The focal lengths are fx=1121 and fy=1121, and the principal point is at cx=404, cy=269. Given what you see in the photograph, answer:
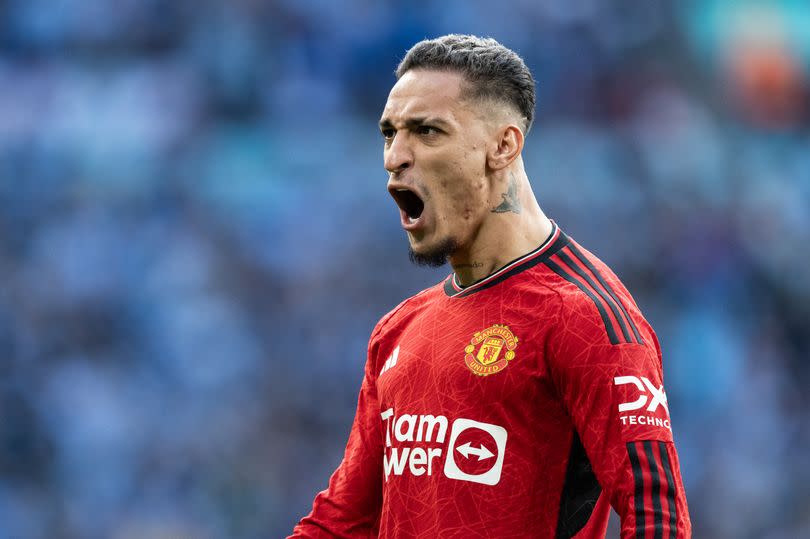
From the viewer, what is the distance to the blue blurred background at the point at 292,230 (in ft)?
27.9

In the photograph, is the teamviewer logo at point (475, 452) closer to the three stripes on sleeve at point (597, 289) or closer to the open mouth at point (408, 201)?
the three stripes on sleeve at point (597, 289)

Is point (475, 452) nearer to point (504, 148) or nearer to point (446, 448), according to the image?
point (446, 448)

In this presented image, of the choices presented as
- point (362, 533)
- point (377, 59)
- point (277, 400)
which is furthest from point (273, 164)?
point (362, 533)

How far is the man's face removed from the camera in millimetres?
2939

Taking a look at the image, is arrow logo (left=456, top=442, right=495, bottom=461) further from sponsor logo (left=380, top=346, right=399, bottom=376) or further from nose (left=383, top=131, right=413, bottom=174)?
nose (left=383, top=131, right=413, bottom=174)

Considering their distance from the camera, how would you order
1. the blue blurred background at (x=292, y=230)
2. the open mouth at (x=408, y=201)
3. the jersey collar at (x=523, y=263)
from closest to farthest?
the jersey collar at (x=523, y=263), the open mouth at (x=408, y=201), the blue blurred background at (x=292, y=230)

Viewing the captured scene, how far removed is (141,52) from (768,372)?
606cm

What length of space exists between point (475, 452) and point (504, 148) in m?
0.82

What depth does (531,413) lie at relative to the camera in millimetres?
2701

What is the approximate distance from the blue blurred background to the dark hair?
5608mm

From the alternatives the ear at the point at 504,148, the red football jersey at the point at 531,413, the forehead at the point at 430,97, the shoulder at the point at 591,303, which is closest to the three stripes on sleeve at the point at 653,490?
the red football jersey at the point at 531,413

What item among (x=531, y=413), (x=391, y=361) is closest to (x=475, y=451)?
(x=531, y=413)

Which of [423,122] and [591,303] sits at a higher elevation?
[423,122]

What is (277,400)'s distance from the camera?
8664mm
